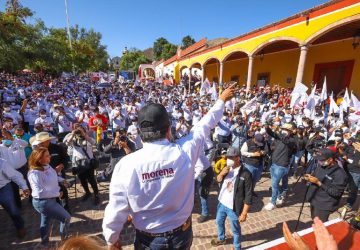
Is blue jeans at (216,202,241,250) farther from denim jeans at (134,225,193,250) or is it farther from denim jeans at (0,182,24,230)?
denim jeans at (0,182,24,230)

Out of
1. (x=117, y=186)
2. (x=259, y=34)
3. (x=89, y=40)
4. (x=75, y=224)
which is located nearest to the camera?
(x=117, y=186)

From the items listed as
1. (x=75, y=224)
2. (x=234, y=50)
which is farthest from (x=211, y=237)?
(x=234, y=50)

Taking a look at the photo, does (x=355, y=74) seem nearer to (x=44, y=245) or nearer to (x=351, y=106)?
(x=351, y=106)

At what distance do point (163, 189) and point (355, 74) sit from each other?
1640cm

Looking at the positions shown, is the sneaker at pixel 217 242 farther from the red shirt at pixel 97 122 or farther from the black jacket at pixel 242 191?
the red shirt at pixel 97 122

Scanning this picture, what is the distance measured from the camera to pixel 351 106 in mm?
9180

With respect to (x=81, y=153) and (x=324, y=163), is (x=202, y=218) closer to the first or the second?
(x=324, y=163)

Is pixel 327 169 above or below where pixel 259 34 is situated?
below

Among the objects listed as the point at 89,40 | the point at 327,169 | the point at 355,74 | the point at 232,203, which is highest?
the point at 89,40

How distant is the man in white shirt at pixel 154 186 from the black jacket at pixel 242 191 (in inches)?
69.1

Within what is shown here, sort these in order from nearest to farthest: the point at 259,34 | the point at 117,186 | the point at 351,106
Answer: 1. the point at 117,186
2. the point at 351,106
3. the point at 259,34

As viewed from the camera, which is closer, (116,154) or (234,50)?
(116,154)

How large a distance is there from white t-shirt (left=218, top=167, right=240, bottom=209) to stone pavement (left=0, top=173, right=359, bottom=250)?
41.3 inches

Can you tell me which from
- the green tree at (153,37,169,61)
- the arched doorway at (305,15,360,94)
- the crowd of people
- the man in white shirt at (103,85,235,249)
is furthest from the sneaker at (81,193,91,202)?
the green tree at (153,37,169,61)
